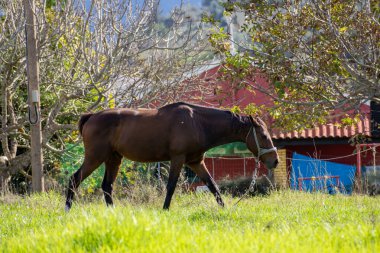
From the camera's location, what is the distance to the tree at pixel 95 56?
53.3 feet

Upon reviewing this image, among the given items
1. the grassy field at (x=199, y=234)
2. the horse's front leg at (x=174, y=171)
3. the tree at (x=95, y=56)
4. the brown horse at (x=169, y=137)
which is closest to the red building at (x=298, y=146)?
the tree at (x=95, y=56)

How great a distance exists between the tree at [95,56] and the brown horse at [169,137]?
3.43 meters

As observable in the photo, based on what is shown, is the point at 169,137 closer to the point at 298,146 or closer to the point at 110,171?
the point at 110,171

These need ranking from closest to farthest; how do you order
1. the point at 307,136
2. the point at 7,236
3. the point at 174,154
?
1. the point at 7,236
2. the point at 174,154
3. the point at 307,136

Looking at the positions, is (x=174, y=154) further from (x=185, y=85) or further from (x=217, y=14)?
(x=185, y=85)

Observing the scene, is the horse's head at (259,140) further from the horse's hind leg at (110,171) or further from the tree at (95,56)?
the tree at (95,56)

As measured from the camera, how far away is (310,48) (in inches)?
523

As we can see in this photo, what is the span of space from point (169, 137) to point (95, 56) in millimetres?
5472

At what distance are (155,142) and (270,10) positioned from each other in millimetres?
3916

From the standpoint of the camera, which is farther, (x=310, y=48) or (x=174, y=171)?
(x=310, y=48)

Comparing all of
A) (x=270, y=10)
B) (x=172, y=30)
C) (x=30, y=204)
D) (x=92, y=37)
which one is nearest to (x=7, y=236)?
(x=30, y=204)

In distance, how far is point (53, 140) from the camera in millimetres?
21250

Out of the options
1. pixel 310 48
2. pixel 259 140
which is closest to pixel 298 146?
pixel 310 48

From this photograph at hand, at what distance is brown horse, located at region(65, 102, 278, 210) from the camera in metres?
11.7
